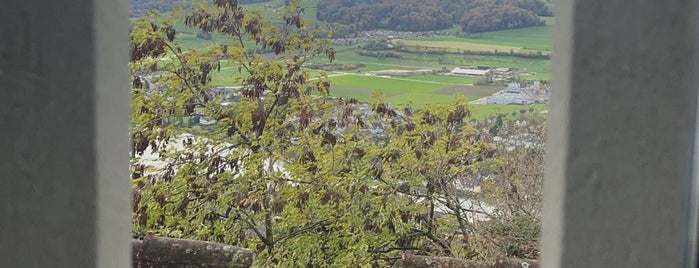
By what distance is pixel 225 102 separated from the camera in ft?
13.0

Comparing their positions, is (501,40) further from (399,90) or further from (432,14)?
(399,90)

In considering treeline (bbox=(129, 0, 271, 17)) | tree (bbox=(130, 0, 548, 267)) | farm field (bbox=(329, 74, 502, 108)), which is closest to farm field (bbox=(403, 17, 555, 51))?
farm field (bbox=(329, 74, 502, 108))

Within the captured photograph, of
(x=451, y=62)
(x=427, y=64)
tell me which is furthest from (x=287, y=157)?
(x=451, y=62)

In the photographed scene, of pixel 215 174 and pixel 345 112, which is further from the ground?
pixel 345 112

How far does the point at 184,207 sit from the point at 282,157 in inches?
23.1
